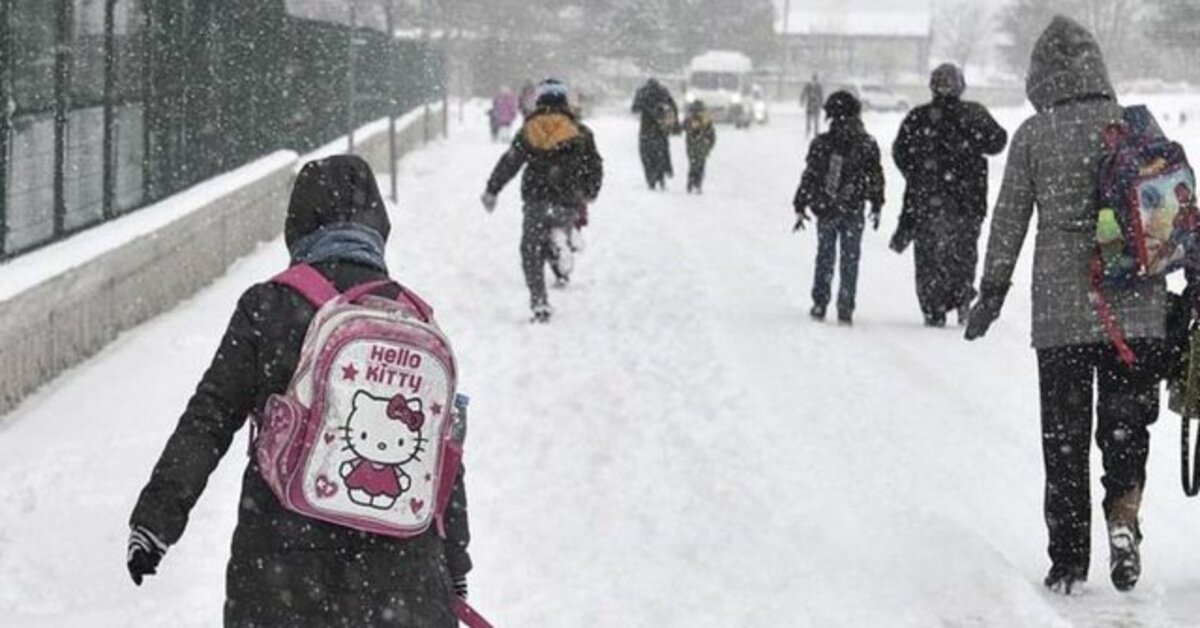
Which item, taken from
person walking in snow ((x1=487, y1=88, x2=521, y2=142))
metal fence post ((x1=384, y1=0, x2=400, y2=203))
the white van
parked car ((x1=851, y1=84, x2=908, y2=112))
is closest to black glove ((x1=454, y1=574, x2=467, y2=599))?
metal fence post ((x1=384, y1=0, x2=400, y2=203))

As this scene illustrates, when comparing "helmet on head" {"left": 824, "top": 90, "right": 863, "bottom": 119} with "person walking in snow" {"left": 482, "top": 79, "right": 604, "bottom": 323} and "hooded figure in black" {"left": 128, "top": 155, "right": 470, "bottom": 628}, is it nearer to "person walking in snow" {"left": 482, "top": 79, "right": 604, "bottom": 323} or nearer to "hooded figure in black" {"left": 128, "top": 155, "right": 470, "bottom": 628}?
"person walking in snow" {"left": 482, "top": 79, "right": 604, "bottom": 323}

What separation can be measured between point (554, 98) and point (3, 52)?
4.71m

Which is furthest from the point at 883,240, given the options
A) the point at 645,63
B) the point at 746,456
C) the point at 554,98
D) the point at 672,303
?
the point at 645,63

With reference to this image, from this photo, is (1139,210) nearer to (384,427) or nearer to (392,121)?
(384,427)

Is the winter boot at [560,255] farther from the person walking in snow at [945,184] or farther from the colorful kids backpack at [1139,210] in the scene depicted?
the colorful kids backpack at [1139,210]

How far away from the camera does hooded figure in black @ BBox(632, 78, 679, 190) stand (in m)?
25.9

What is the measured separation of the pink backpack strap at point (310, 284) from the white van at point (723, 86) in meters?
48.7

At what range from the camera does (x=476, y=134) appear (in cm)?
4681

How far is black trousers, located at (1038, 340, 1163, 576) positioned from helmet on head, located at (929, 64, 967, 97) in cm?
576

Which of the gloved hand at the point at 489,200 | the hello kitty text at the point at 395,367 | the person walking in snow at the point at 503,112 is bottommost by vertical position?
the person walking in snow at the point at 503,112

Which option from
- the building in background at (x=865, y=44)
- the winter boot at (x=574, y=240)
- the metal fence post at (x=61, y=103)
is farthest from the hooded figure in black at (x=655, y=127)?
the building in background at (x=865, y=44)

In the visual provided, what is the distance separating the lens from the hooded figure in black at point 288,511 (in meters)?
3.54

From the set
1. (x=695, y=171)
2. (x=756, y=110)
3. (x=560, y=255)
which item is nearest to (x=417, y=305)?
(x=560, y=255)

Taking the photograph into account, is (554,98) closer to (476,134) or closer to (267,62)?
(267,62)
